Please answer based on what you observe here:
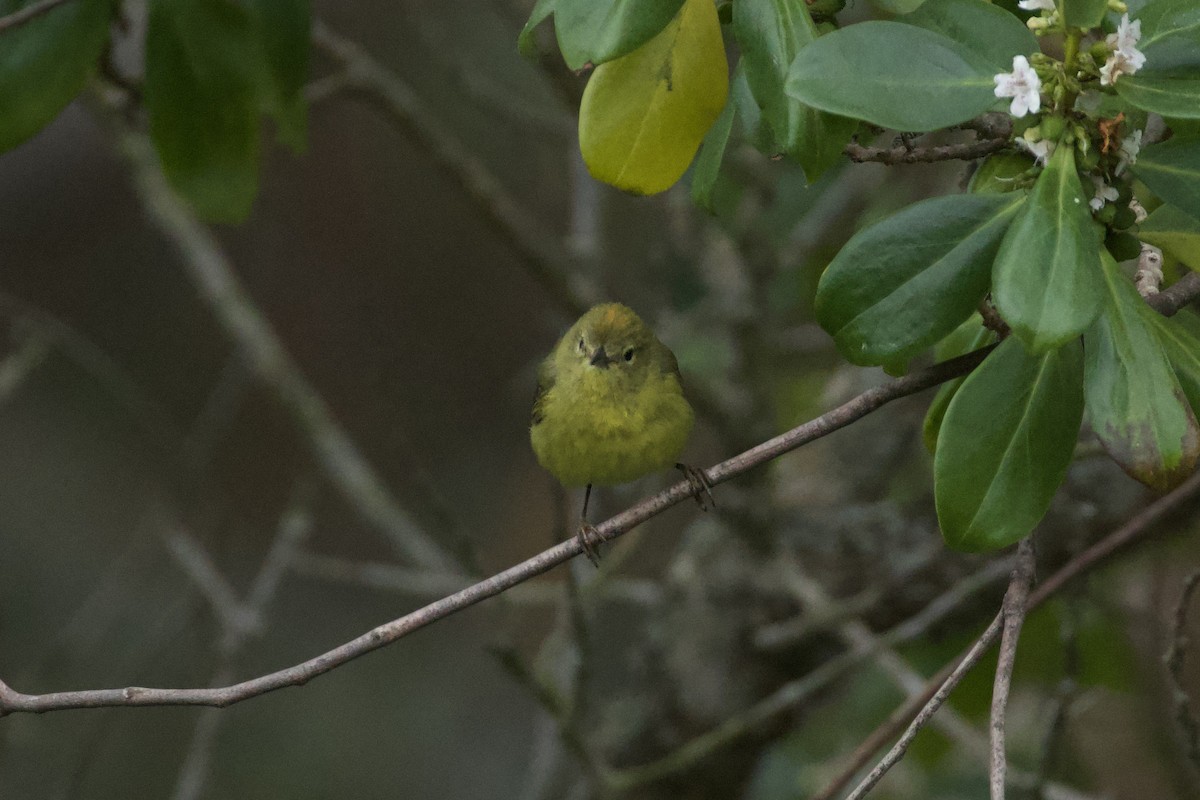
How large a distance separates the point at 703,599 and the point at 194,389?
14.7ft

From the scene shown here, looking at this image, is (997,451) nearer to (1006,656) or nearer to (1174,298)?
(1006,656)

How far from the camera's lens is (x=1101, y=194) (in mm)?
1608

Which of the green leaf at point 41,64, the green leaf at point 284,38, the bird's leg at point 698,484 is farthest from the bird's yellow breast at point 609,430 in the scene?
the green leaf at point 41,64

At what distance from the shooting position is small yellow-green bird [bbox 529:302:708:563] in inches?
127

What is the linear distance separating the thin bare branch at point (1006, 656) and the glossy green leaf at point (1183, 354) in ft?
1.10

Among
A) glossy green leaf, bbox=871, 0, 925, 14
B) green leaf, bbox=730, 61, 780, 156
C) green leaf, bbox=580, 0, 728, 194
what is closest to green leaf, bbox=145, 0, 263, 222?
green leaf, bbox=580, 0, 728, 194

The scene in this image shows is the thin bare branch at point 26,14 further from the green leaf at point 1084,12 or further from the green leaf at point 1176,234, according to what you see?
the green leaf at point 1176,234

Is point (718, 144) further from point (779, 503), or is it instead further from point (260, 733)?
point (260, 733)

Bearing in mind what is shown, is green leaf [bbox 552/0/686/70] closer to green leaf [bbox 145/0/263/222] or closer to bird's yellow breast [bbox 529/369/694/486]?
green leaf [bbox 145/0/263/222]

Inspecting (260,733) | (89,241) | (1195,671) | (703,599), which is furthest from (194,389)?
(1195,671)

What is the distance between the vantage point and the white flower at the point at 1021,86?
4.93 feet

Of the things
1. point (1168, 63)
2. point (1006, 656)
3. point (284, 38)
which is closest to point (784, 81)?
point (1168, 63)

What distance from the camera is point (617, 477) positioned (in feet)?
10.6

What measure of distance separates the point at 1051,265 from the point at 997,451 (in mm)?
322
